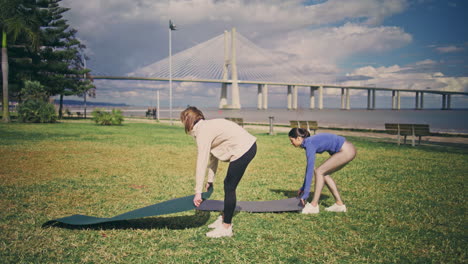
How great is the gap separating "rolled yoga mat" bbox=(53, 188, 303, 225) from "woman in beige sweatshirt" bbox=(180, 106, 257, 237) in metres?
0.36

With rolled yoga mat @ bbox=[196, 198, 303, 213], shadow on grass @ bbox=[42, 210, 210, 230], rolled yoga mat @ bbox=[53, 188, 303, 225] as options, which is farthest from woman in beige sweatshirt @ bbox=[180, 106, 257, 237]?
rolled yoga mat @ bbox=[196, 198, 303, 213]

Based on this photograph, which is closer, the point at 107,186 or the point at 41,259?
the point at 41,259

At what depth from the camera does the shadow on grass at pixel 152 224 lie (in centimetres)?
330

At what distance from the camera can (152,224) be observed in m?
3.47

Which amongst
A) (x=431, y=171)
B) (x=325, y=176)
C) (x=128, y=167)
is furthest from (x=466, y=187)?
(x=128, y=167)

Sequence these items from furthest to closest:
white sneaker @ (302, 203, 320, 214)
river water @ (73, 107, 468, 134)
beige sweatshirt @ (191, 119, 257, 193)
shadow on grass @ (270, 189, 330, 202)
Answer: river water @ (73, 107, 468, 134) → shadow on grass @ (270, 189, 330, 202) → white sneaker @ (302, 203, 320, 214) → beige sweatshirt @ (191, 119, 257, 193)

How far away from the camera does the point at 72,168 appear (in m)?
6.43

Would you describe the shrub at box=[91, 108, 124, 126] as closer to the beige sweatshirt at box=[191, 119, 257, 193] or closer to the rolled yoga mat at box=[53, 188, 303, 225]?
the rolled yoga mat at box=[53, 188, 303, 225]

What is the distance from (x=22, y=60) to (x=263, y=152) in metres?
21.6

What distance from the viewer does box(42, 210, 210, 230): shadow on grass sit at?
330 cm

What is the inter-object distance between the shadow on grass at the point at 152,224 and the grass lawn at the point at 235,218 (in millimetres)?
12

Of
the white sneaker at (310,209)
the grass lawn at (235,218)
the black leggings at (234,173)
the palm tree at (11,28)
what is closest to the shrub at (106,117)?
the palm tree at (11,28)

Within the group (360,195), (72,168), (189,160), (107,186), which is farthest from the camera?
(189,160)

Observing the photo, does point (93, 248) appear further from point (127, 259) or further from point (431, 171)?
point (431, 171)
